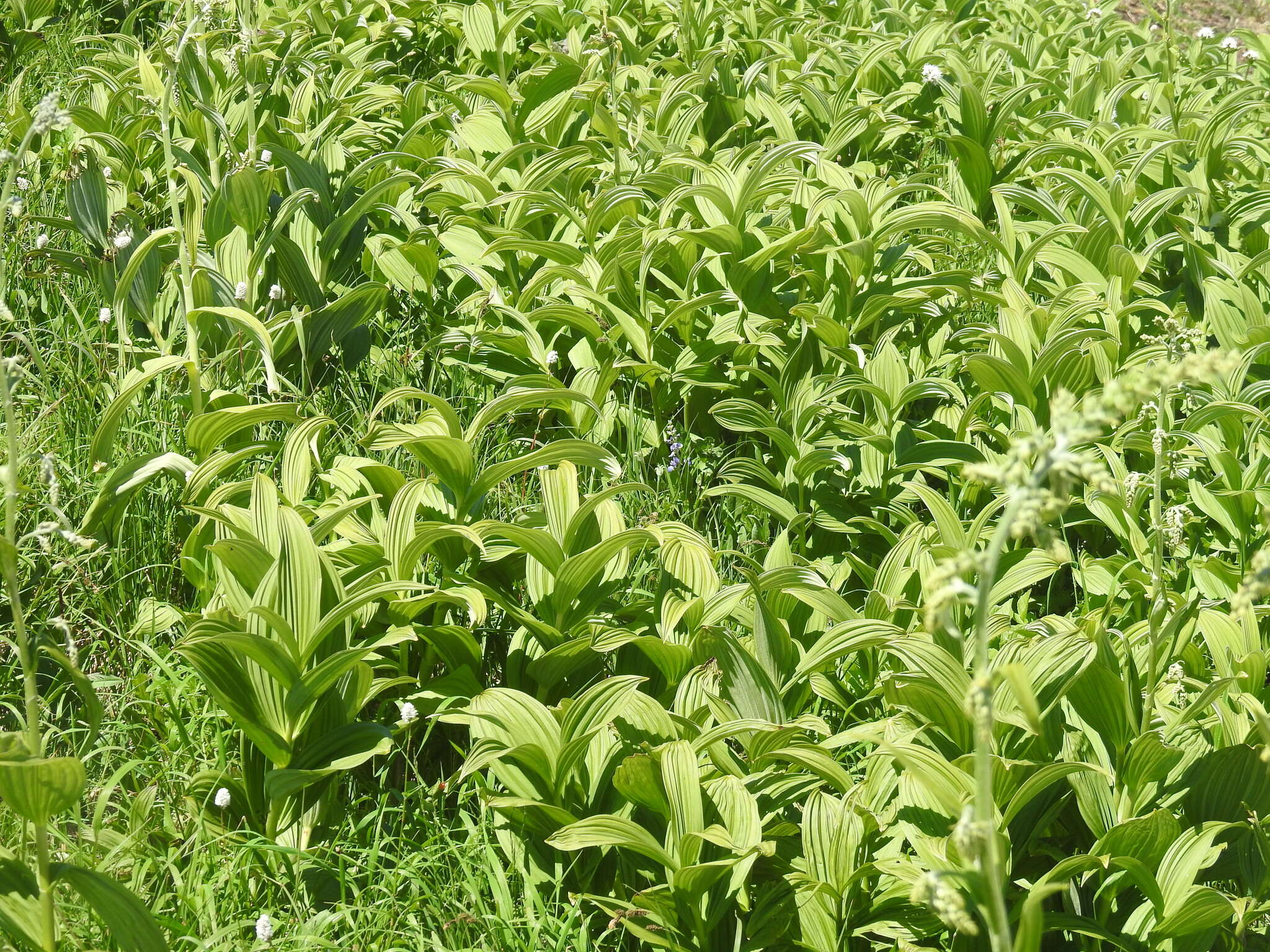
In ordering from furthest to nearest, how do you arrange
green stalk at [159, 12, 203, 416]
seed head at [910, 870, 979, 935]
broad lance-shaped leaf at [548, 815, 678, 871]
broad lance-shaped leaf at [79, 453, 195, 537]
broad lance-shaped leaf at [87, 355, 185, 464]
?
1. green stalk at [159, 12, 203, 416]
2. broad lance-shaped leaf at [87, 355, 185, 464]
3. broad lance-shaped leaf at [79, 453, 195, 537]
4. broad lance-shaped leaf at [548, 815, 678, 871]
5. seed head at [910, 870, 979, 935]

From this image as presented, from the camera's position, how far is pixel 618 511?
2.49 m

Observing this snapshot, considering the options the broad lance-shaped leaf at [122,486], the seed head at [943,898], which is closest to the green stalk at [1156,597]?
the seed head at [943,898]

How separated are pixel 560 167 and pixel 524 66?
65.6 inches

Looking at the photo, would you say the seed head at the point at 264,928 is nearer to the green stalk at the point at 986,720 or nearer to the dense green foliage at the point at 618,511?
the dense green foliage at the point at 618,511

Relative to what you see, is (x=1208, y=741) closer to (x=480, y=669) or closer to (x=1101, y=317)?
(x=480, y=669)

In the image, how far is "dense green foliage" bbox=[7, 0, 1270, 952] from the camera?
1900 mm

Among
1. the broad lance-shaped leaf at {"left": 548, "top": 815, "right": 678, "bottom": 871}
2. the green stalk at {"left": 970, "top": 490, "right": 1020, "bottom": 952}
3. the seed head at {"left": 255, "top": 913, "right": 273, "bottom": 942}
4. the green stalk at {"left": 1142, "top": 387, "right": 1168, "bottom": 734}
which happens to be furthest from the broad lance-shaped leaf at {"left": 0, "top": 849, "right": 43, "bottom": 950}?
the green stalk at {"left": 1142, "top": 387, "right": 1168, "bottom": 734}

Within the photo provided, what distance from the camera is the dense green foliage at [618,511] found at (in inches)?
74.8

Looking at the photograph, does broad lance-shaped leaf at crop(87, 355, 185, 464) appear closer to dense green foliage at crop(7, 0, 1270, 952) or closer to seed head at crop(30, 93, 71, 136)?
dense green foliage at crop(7, 0, 1270, 952)

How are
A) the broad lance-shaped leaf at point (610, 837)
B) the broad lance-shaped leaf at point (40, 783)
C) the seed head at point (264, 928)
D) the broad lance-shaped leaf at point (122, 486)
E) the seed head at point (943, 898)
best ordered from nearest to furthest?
the seed head at point (943, 898) → the broad lance-shaped leaf at point (40, 783) → the seed head at point (264, 928) → the broad lance-shaped leaf at point (610, 837) → the broad lance-shaped leaf at point (122, 486)

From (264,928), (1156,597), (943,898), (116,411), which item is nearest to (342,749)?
(264,928)

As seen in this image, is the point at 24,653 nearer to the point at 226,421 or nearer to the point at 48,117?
the point at 48,117

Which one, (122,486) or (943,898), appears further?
(122,486)

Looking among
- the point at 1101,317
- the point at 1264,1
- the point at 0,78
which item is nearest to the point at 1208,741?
the point at 1101,317
